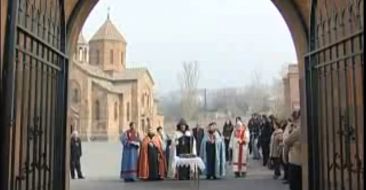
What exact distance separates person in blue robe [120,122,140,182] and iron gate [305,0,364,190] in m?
8.28

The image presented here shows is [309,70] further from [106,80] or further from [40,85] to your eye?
[106,80]

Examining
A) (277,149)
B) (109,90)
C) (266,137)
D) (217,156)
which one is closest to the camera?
(277,149)

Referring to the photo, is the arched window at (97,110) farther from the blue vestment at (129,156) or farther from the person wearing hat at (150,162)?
the person wearing hat at (150,162)

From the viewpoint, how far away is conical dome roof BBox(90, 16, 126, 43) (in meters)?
62.8

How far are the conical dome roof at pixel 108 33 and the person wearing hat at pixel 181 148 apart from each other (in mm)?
49702

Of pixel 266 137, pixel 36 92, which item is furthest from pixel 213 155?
pixel 36 92

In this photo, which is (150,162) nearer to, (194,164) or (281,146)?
(194,164)

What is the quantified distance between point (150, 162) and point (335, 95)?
30.2ft

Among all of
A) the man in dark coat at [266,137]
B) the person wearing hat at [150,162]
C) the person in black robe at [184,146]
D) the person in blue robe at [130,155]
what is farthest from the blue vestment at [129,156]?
the man in dark coat at [266,137]

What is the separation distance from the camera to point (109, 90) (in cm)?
5625

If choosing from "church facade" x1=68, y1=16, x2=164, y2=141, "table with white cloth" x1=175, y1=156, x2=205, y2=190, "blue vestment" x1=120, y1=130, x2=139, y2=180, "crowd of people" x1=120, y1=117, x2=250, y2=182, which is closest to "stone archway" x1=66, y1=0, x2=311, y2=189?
"table with white cloth" x1=175, y1=156, x2=205, y2=190

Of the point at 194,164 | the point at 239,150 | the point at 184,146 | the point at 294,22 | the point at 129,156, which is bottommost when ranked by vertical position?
the point at 194,164

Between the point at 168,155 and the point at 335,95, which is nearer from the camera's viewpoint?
the point at 335,95

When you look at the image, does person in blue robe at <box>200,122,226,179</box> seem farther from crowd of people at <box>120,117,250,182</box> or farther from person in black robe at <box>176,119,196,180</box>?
person in black robe at <box>176,119,196,180</box>
